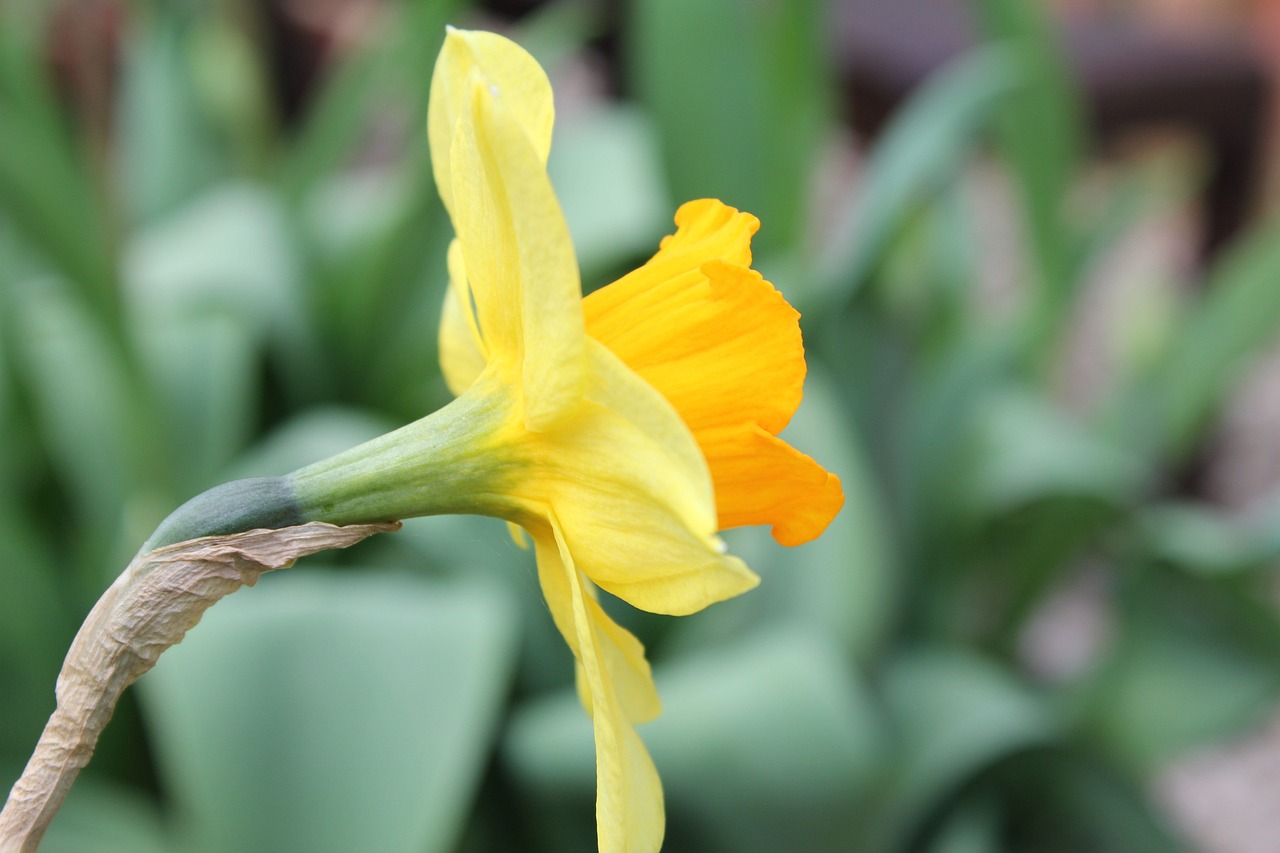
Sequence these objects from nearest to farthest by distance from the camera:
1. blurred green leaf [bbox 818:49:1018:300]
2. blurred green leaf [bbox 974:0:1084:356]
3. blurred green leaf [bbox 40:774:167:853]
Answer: blurred green leaf [bbox 40:774:167:853] → blurred green leaf [bbox 818:49:1018:300] → blurred green leaf [bbox 974:0:1084:356]

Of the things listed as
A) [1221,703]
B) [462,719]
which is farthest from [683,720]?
[1221,703]

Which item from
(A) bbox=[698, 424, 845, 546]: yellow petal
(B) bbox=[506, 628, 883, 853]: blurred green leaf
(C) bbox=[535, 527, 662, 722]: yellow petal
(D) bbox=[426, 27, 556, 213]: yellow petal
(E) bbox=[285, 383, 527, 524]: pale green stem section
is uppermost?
(D) bbox=[426, 27, 556, 213]: yellow petal

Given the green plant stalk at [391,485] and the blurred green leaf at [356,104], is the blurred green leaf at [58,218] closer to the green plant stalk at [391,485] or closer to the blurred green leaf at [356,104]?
the blurred green leaf at [356,104]

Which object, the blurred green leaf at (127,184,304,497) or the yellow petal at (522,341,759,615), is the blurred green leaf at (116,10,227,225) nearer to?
the blurred green leaf at (127,184,304,497)

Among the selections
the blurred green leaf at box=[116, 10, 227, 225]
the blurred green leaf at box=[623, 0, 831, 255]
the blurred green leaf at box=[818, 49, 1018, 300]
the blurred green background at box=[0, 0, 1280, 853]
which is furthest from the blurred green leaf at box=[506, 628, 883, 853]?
the blurred green leaf at box=[116, 10, 227, 225]

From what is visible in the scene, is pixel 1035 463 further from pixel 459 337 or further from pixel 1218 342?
pixel 459 337

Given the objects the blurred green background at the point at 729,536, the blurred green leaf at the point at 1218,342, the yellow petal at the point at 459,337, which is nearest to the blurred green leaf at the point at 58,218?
the blurred green background at the point at 729,536

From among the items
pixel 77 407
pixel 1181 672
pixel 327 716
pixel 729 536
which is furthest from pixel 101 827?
pixel 1181 672
